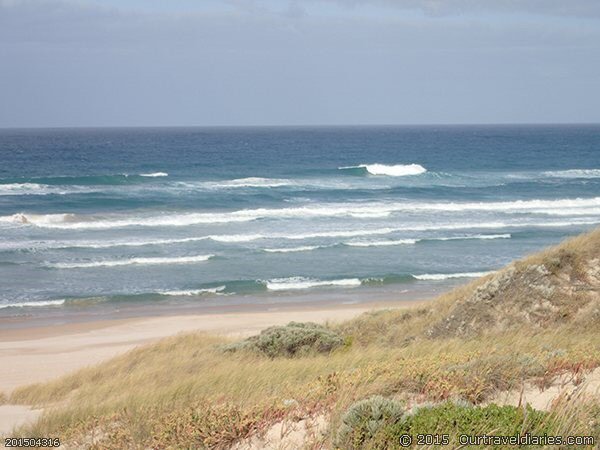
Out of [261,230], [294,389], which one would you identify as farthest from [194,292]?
[294,389]

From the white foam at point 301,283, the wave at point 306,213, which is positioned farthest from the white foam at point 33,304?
the wave at point 306,213

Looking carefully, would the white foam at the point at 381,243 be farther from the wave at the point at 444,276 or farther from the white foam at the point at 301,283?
the white foam at the point at 301,283

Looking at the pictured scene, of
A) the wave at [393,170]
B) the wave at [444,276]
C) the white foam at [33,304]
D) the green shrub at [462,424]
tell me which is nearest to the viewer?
the green shrub at [462,424]

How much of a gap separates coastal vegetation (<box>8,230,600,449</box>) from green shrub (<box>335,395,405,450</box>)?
0.01 m

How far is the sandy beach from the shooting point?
16903mm

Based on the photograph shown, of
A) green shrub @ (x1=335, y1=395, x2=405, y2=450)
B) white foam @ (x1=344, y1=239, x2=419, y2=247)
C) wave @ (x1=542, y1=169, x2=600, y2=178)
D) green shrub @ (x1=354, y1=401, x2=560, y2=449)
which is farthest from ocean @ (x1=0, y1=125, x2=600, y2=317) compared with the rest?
green shrub @ (x1=354, y1=401, x2=560, y2=449)

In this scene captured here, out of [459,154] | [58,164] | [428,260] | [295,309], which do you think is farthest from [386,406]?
[459,154]

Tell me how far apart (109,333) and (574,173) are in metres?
58.8

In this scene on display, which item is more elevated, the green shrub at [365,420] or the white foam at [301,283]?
the green shrub at [365,420]

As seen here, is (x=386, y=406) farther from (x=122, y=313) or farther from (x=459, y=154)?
(x=459, y=154)

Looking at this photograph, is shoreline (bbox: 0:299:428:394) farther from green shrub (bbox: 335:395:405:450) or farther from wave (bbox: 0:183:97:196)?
wave (bbox: 0:183:97:196)

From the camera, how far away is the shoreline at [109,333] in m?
17.0

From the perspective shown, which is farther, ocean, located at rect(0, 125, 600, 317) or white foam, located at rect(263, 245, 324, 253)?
white foam, located at rect(263, 245, 324, 253)

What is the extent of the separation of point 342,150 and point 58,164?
147ft
